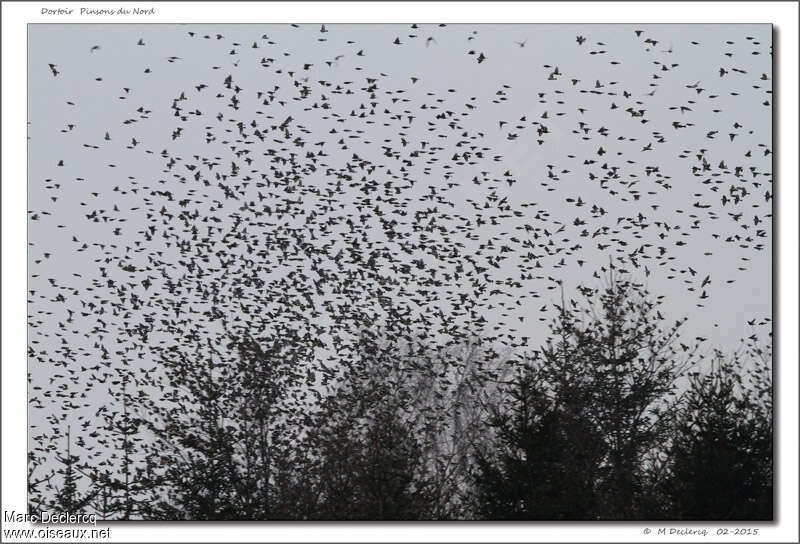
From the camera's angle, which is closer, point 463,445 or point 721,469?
point 721,469

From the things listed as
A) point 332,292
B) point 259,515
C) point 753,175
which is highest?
point 753,175

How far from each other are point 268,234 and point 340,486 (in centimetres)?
693

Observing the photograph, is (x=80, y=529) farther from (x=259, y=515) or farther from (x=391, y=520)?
(x=259, y=515)

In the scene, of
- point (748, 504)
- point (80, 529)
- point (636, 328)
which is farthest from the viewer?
point (636, 328)

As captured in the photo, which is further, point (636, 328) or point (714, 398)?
point (636, 328)

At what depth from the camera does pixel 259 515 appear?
22.0 meters

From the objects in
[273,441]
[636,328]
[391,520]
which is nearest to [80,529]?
[391,520]

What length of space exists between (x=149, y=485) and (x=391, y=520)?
9161mm

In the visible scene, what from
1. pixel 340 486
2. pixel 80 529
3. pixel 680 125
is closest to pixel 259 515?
pixel 340 486

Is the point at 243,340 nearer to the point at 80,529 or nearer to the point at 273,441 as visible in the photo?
the point at 273,441

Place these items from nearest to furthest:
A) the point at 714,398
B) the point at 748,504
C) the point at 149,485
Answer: the point at 748,504, the point at 714,398, the point at 149,485

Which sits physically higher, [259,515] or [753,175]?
[753,175]

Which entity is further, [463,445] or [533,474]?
[463,445]

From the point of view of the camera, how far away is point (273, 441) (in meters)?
25.4
